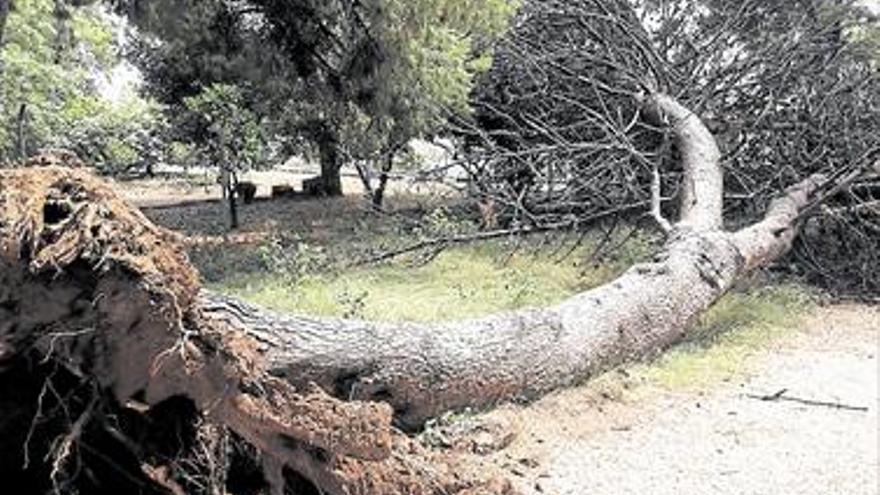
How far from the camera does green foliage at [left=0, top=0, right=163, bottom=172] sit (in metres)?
11.3

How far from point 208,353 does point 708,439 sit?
2852 millimetres

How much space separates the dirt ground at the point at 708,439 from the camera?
13.9 feet

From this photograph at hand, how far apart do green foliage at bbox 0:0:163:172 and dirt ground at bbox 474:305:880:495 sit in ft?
24.4

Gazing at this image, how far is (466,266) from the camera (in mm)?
8672

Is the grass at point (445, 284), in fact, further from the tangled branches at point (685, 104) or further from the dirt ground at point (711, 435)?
the dirt ground at point (711, 435)

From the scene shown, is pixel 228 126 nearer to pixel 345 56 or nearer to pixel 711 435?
pixel 345 56

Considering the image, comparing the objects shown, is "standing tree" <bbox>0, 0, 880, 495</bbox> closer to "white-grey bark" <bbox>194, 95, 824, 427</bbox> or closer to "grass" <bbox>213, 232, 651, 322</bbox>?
"white-grey bark" <bbox>194, 95, 824, 427</bbox>

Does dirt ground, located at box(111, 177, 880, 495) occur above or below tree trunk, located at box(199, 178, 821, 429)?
below

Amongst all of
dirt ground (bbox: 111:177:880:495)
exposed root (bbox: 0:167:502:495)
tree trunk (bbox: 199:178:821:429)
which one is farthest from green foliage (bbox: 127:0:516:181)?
exposed root (bbox: 0:167:502:495)

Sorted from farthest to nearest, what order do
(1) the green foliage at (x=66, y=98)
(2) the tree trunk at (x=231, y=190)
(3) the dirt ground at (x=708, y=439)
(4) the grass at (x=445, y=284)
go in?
(1) the green foliage at (x=66, y=98) → (2) the tree trunk at (x=231, y=190) → (4) the grass at (x=445, y=284) → (3) the dirt ground at (x=708, y=439)

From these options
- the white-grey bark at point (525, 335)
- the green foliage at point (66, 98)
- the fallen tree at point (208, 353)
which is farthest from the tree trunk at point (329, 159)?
the fallen tree at point (208, 353)

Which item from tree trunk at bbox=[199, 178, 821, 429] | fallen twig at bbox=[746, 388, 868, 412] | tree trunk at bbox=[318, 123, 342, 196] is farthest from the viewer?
tree trunk at bbox=[318, 123, 342, 196]

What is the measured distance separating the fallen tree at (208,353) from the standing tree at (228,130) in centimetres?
621

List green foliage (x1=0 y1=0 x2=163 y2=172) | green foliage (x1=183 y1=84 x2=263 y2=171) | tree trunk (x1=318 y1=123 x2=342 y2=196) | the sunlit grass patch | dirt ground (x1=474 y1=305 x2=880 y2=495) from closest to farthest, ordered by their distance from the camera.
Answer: dirt ground (x1=474 y1=305 x2=880 y2=495)
the sunlit grass patch
green foliage (x1=183 y1=84 x2=263 y2=171)
tree trunk (x1=318 y1=123 x2=342 y2=196)
green foliage (x1=0 y1=0 x2=163 y2=172)
